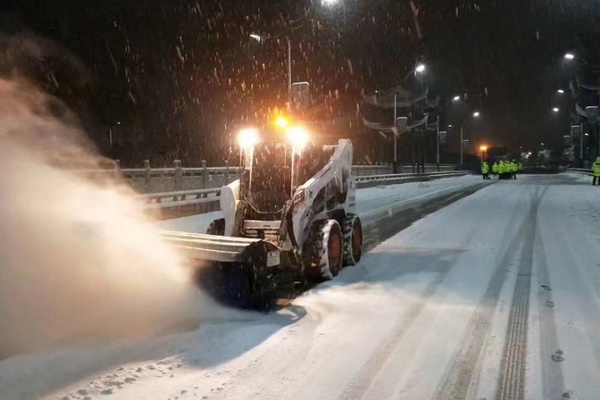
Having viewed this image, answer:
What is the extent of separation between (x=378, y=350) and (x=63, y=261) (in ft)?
11.5

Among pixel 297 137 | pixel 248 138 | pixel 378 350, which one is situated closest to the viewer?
pixel 378 350

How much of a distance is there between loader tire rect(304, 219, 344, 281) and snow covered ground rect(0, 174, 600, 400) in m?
0.32

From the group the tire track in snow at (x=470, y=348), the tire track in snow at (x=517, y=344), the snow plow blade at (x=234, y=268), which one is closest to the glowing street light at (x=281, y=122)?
the snow plow blade at (x=234, y=268)

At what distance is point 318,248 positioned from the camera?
371 inches

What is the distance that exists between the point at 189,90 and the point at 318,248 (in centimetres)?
4466

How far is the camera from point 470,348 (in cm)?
632

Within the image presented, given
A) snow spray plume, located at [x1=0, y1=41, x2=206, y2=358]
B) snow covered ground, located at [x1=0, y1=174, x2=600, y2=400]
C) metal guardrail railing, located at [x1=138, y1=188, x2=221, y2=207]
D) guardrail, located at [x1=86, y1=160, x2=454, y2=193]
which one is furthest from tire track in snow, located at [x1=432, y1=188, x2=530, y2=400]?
guardrail, located at [x1=86, y1=160, x2=454, y2=193]

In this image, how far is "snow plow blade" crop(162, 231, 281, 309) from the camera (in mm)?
7504

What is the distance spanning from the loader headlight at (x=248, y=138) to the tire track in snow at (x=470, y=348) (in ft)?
13.3

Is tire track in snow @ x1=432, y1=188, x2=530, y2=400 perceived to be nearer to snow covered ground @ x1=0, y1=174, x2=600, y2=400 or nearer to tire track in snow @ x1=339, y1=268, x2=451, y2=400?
snow covered ground @ x1=0, y1=174, x2=600, y2=400

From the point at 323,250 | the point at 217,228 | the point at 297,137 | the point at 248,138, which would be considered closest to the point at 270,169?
the point at 248,138

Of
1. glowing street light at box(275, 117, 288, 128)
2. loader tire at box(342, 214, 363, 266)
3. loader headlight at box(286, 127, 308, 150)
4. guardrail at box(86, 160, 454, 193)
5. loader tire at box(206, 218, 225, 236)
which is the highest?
glowing street light at box(275, 117, 288, 128)

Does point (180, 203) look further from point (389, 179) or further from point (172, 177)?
point (389, 179)

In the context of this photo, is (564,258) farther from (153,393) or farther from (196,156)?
(196,156)
